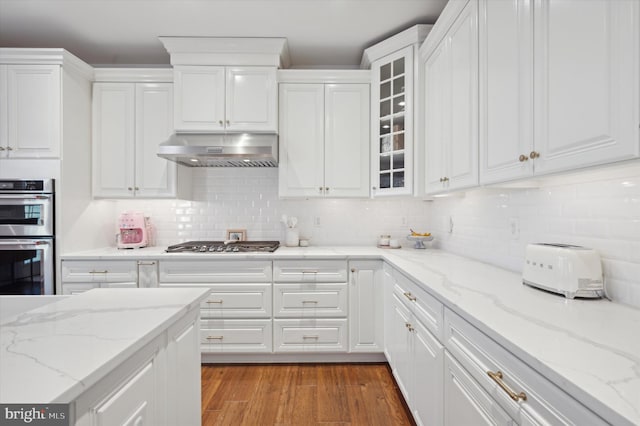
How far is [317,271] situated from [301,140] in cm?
119

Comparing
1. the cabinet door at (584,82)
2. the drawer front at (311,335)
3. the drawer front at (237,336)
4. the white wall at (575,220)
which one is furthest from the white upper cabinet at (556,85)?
the drawer front at (237,336)

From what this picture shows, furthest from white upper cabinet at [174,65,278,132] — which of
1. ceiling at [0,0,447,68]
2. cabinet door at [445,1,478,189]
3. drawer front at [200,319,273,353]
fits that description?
drawer front at [200,319,273,353]

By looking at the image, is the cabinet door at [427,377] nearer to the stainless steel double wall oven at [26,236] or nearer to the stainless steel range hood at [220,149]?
the stainless steel range hood at [220,149]

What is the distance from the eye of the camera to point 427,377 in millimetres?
1478

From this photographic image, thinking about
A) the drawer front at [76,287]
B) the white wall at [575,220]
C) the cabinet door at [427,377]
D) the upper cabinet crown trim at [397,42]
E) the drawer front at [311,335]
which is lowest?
the drawer front at [311,335]

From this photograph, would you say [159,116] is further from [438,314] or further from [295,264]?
[438,314]

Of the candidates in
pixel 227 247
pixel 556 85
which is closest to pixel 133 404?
pixel 556 85

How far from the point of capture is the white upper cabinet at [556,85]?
0.84 m

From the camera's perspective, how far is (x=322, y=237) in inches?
122

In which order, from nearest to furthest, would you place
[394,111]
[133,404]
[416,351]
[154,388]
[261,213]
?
[133,404] < [154,388] < [416,351] < [394,111] < [261,213]

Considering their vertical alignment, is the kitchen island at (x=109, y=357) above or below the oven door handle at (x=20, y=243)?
below

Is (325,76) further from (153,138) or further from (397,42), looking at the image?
(153,138)

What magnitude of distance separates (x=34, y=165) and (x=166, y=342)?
7.87 ft

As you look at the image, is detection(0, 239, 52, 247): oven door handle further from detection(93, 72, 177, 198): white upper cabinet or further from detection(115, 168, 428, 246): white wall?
detection(115, 168, 428, 246): white wall
